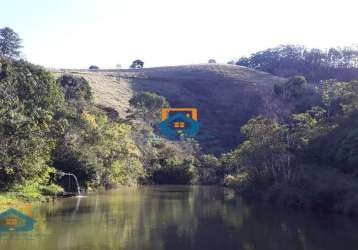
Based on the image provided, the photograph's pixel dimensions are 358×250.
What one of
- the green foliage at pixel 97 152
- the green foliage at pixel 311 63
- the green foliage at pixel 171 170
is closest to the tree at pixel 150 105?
the green foliage at pixel 171 170

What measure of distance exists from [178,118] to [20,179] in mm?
61248

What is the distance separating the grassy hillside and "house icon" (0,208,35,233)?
209 ft

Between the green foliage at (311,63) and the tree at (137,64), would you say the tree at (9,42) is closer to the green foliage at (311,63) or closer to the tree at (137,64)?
the tree at (137,64)

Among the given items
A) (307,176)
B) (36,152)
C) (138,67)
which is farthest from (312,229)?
(138,67)

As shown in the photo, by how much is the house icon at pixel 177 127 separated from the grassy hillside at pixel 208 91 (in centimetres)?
296

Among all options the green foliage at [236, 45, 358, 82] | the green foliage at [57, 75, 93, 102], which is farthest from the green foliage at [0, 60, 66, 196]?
the green foliage at [236, 45, 358, 82]

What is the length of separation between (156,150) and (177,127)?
10.8 metres

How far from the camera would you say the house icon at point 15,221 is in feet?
106

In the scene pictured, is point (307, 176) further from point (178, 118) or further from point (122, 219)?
point (178, 118)

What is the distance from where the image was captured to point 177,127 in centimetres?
10275

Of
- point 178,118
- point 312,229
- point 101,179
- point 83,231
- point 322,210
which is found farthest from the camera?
point 178,118

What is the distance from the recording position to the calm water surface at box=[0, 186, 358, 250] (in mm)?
28219

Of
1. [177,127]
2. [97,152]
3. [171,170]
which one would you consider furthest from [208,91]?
[97,152]

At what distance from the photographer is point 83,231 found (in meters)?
32.2
